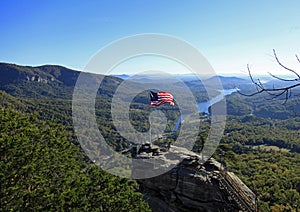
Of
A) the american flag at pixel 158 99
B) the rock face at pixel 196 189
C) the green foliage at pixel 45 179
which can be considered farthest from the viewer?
the american flag at pixel 158 99

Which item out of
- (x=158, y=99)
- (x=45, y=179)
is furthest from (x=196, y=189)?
(x=45, y=179)

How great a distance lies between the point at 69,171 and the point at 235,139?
89111 millimetres

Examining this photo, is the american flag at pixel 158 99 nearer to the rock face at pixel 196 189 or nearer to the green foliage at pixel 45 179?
the rock face at pixel 196 189

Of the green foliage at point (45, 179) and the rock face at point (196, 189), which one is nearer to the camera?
the green foliage at point (45, 179)

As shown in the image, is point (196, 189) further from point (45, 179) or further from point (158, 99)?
point (45, 179)

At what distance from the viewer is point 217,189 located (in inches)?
692

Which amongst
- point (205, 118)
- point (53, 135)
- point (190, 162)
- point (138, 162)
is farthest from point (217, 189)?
point (205, 118)

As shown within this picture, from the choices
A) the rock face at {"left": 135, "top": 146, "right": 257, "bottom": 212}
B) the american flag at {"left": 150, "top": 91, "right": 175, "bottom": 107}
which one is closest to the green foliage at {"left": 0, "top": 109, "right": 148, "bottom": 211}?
the rock face at {"left": 135, "top": 146, "right": 257, "bottom": 212}

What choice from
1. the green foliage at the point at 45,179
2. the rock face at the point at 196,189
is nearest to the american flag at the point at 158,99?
the rock face at the point at 196,189

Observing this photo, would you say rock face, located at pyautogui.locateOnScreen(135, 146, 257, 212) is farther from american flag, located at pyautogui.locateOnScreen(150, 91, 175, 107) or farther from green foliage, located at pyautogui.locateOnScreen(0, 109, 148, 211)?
american flag, located at pyautogui.locateOnScreen(150, 91, 175, 107)

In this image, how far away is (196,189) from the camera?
18.2m

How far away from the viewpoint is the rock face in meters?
17.4

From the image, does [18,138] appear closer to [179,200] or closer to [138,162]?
[138,162]

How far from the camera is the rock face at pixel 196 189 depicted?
683 inches
